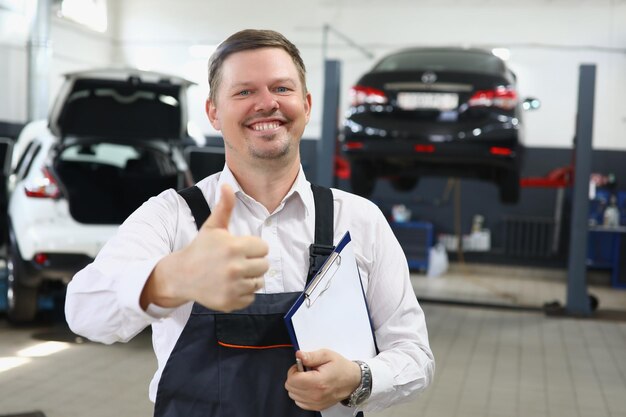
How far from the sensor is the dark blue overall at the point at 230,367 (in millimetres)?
1311

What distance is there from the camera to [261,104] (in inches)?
53.4

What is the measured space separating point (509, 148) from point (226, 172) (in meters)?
4.40

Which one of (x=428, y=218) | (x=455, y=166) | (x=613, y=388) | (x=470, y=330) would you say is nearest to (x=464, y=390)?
(x=613, y=388)

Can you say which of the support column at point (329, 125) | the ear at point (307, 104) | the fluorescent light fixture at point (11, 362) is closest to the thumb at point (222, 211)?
the ear at point (307, 104)

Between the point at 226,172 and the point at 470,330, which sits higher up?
the point at 226,172

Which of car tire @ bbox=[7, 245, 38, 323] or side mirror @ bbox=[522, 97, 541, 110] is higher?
side mirror @ bbox=[522, 97, 541, 110]

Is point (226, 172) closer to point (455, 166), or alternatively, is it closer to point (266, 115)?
point (266, 115)

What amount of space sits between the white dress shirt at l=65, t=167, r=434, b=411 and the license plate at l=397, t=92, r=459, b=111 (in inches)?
160

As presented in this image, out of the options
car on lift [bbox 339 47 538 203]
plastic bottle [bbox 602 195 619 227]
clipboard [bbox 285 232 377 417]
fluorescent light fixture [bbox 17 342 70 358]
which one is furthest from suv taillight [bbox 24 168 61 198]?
plastic bottle [bbox 602 195 619 227]

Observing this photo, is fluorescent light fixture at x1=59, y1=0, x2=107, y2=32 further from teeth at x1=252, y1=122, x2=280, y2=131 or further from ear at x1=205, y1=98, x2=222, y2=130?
teeth at x1=252, y1=122, x2=280, y2=131

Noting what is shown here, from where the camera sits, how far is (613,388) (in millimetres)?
4570

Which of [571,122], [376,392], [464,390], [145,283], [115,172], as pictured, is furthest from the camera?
[571,122]

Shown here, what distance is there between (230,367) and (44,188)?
4.08 meters

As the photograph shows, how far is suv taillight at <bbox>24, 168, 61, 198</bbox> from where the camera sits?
5.00m
